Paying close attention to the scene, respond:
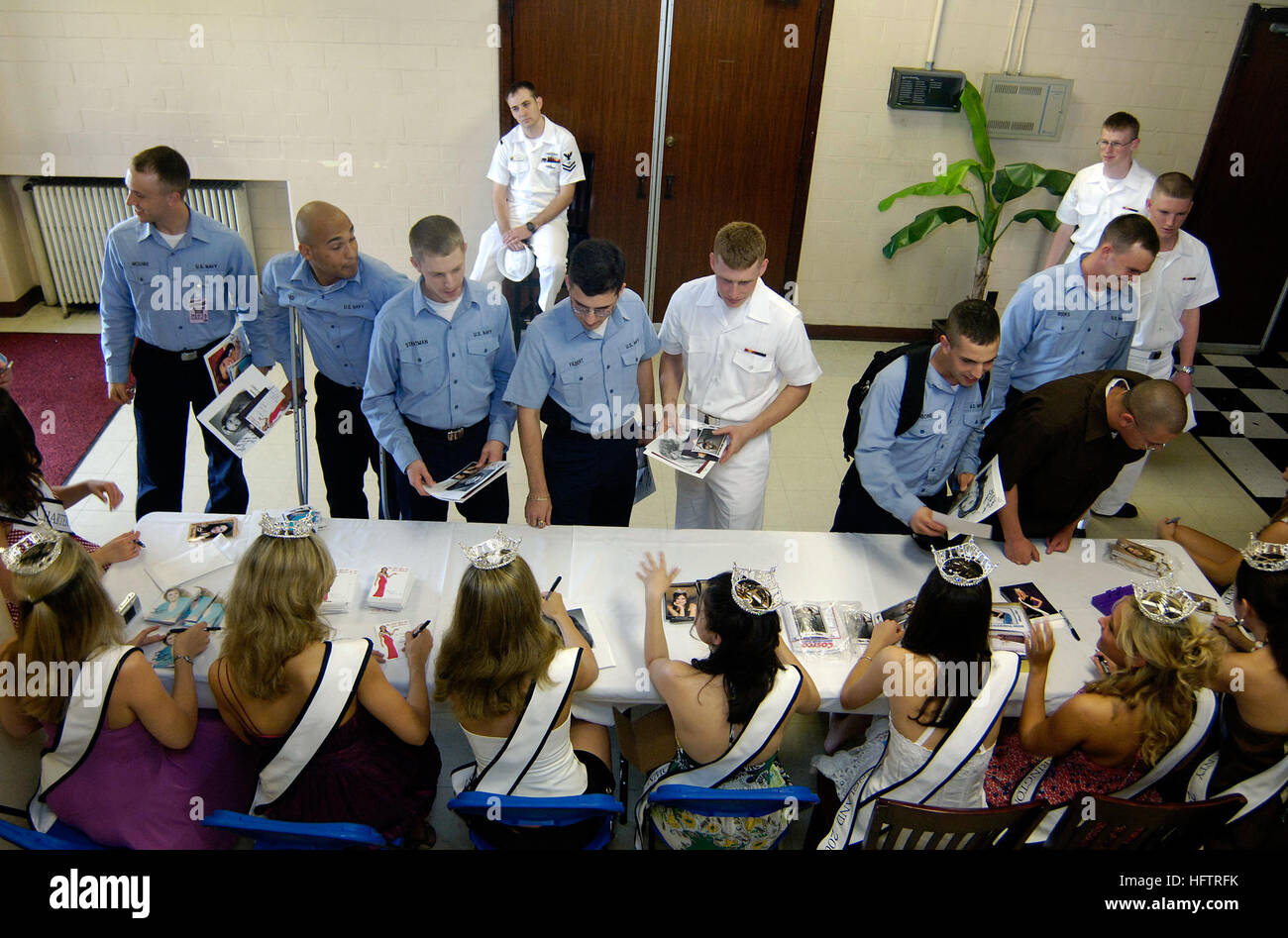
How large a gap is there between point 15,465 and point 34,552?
79 centimetres

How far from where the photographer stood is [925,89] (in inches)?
237

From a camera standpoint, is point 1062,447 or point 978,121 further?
point 978,121

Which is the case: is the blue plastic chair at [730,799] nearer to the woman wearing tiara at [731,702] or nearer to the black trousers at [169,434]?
the woman wearing tiara at [731,702]

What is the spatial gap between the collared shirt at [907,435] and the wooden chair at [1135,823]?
117 cm

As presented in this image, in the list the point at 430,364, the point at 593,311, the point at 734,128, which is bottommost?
the point at 430,364

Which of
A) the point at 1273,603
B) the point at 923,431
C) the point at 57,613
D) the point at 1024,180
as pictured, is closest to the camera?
the point at 57,613

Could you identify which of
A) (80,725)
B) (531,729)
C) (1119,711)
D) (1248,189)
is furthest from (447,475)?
(1248,189)

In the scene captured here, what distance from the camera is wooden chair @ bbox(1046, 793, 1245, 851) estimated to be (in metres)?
2.35

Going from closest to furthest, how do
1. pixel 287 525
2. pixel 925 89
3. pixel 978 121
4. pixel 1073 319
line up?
pixel 287 525, pixel 1073 319, pixel 978 121, pixel 925 89

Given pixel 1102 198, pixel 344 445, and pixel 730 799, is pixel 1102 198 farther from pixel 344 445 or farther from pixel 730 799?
pixel 730 799

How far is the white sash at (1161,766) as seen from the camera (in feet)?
8.19

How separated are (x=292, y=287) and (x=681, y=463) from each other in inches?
70.1

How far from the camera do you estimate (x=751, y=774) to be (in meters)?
2.66

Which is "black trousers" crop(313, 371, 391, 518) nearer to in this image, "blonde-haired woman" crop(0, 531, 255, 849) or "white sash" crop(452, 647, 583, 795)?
"blonde-haired woman" crop(0, 531, 255, 849)
